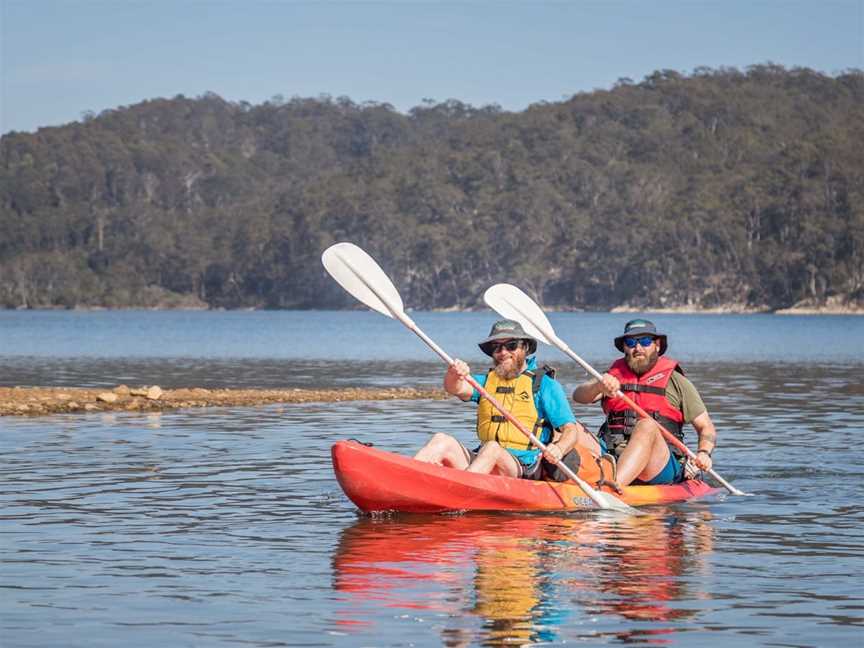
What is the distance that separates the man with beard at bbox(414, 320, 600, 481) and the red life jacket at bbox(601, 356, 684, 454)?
720mm

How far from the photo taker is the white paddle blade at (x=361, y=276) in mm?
14578

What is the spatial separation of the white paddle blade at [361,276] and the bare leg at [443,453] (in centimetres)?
158

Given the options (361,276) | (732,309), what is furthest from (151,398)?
(732,309)

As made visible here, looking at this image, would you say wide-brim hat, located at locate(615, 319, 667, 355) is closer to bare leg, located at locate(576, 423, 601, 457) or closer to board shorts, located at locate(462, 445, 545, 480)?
bare leg, located at locate(576, 423, 601, 457)

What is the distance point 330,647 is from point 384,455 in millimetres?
4418

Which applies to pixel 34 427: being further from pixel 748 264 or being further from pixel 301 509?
pixel 748 264

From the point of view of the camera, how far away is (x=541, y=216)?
154375mm

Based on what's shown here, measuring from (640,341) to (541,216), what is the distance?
463 ft

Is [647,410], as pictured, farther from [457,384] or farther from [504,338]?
[457,384]

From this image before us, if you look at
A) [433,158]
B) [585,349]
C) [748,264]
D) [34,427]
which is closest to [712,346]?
[585,349]

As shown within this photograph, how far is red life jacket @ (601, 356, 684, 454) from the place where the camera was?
46.1 feet

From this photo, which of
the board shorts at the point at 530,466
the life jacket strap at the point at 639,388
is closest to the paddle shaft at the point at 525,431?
the board shorts at the point at 530,466

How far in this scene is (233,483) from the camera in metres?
16.0

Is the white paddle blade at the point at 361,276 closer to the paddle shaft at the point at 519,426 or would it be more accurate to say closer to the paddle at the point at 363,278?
the paddle at the point at 363,278
